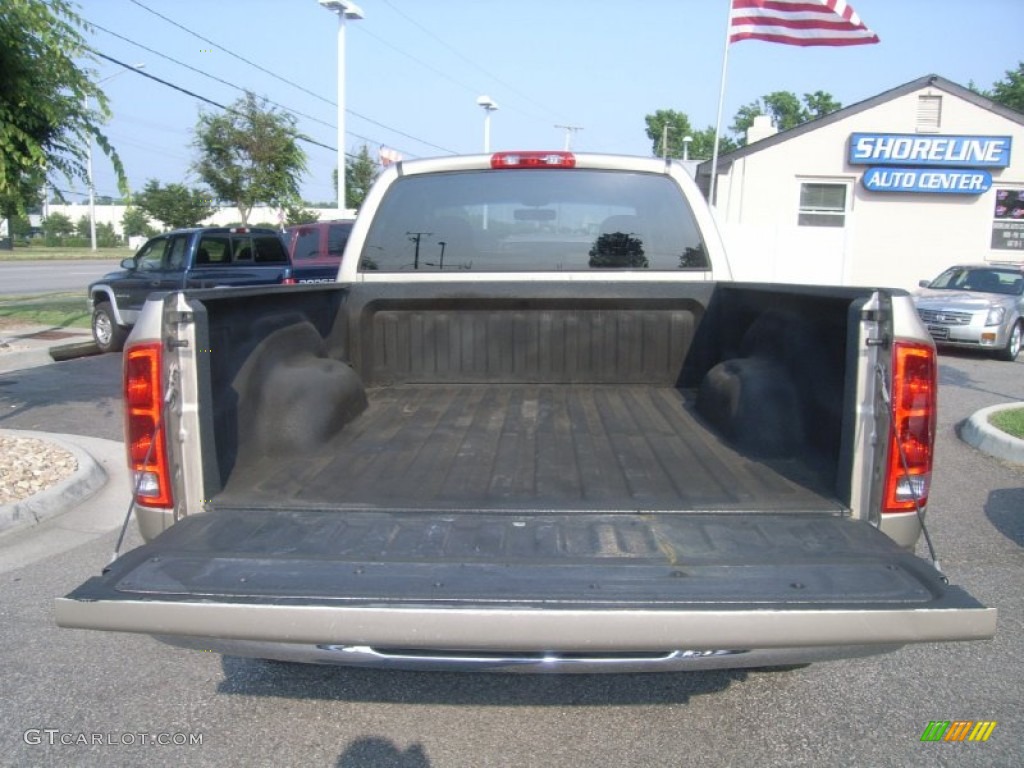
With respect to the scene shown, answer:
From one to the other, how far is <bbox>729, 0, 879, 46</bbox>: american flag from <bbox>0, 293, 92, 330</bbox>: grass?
13003 mm

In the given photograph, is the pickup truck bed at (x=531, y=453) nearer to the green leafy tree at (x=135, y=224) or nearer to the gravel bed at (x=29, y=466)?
the gravel bed at (x=29, y=466)

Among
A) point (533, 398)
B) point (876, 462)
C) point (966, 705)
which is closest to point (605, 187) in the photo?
point (533, 398)

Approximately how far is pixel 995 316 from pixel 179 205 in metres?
29.0

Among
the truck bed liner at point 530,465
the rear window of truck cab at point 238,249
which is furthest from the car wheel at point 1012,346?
the rear window of truck cab at point 238,249

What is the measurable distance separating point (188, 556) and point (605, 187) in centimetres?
289

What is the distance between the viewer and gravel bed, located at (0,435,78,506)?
211 inches

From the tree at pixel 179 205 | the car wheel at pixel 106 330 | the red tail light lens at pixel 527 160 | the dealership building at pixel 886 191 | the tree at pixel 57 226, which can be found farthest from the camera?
the tree at pixel 57 226

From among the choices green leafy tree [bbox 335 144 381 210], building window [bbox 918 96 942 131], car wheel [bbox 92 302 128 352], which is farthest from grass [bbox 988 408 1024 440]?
green leafy tree [bbox 335 144 381 210]

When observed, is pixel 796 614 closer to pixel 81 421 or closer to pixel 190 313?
pixel 190 313

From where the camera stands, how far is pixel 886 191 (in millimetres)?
18719

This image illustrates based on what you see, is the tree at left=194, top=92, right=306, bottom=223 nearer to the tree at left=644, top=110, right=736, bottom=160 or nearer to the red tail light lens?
the red tail light lens

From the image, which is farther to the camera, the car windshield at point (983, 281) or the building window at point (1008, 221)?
the building window at point (1008, 221)

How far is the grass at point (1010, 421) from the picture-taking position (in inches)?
275

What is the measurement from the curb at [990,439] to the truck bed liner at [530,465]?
13.9 feet
